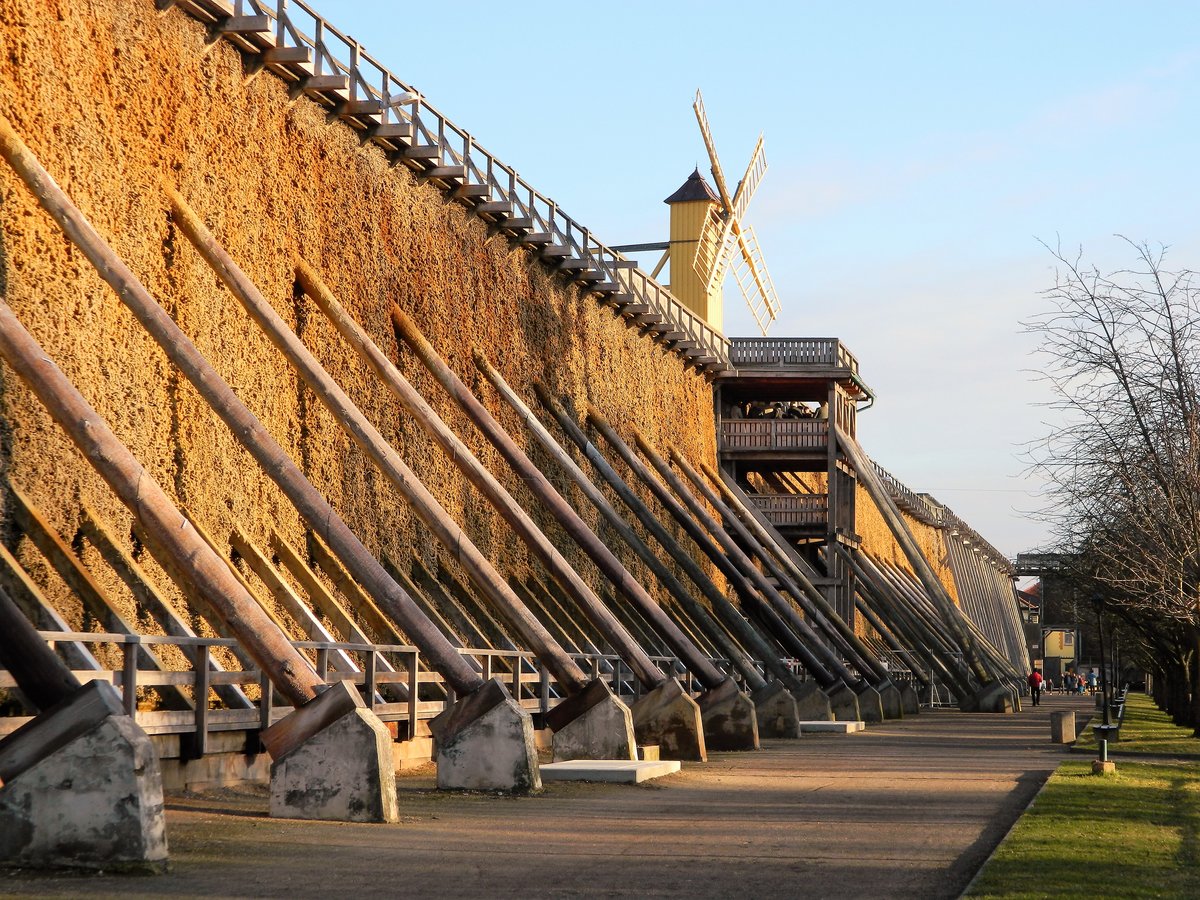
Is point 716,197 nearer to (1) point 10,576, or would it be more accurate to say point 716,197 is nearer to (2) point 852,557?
(2) point 852,557

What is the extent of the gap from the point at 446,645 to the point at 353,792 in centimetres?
354

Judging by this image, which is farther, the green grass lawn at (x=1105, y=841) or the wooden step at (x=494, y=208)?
the wooden step at (x=494, y=208)

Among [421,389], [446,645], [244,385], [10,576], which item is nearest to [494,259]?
[421,389]

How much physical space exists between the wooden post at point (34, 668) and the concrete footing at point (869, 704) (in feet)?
82.2

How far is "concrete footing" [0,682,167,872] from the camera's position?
8.83 metres

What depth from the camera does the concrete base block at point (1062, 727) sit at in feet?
86.3

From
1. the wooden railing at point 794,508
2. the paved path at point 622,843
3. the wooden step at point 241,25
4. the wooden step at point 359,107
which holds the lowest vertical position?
the paved path at point 622,843

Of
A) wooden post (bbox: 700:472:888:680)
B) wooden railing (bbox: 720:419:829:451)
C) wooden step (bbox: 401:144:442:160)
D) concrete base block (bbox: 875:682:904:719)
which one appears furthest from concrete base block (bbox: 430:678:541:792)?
wooden railing (bbox: 720:419:829:451)

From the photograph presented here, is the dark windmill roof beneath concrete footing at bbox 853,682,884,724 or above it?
above

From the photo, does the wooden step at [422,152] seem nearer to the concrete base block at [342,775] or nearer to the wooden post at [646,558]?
the wooden post at [646,558]

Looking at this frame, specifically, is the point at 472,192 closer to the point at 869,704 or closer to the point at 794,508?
the point at 869,704

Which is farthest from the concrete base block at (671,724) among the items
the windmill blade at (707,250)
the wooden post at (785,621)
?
the windmill blade at (707,250)

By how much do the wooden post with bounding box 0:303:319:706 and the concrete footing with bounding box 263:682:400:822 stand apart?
251 mm

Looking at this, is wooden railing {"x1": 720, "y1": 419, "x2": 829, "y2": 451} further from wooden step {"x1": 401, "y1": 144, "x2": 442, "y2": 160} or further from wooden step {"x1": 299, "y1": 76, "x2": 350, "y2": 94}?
wooden step {"x1": 299, "y1": 76, "x2": 350, "y2": 94}
